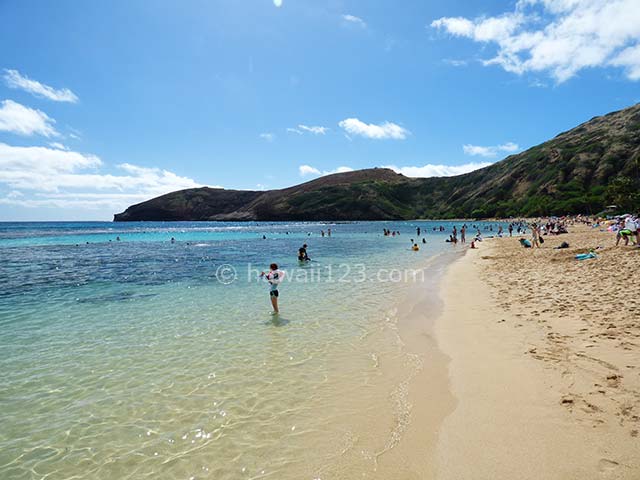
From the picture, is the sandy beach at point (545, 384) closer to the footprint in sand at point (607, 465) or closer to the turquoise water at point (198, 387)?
the footprint in sand at point (607, 465)

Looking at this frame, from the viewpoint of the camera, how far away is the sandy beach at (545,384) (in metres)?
4.18

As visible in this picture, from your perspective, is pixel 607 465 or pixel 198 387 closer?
pixel 607 465

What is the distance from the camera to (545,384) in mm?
6113

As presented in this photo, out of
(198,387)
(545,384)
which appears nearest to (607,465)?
(545,384)

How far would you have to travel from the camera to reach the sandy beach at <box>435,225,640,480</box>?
4.18 metres

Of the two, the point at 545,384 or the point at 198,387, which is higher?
the point at 545,384

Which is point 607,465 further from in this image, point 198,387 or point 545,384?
point 198,387

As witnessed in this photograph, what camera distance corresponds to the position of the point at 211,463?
4.72 metres

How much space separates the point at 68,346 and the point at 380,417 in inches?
353

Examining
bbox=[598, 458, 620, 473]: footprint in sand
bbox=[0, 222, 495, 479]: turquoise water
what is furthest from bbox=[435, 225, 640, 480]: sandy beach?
bbox=[0, 222, 495, 479]: turquoise water

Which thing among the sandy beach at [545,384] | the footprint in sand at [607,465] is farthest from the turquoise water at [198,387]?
the footprint in sand at [607,465]

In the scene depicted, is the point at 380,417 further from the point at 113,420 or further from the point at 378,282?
the point at 378,282

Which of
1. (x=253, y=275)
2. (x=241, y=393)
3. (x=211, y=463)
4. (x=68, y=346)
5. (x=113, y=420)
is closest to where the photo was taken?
(x=211, y=463)

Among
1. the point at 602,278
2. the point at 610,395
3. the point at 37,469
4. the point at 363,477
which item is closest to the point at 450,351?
the point at 610,395
